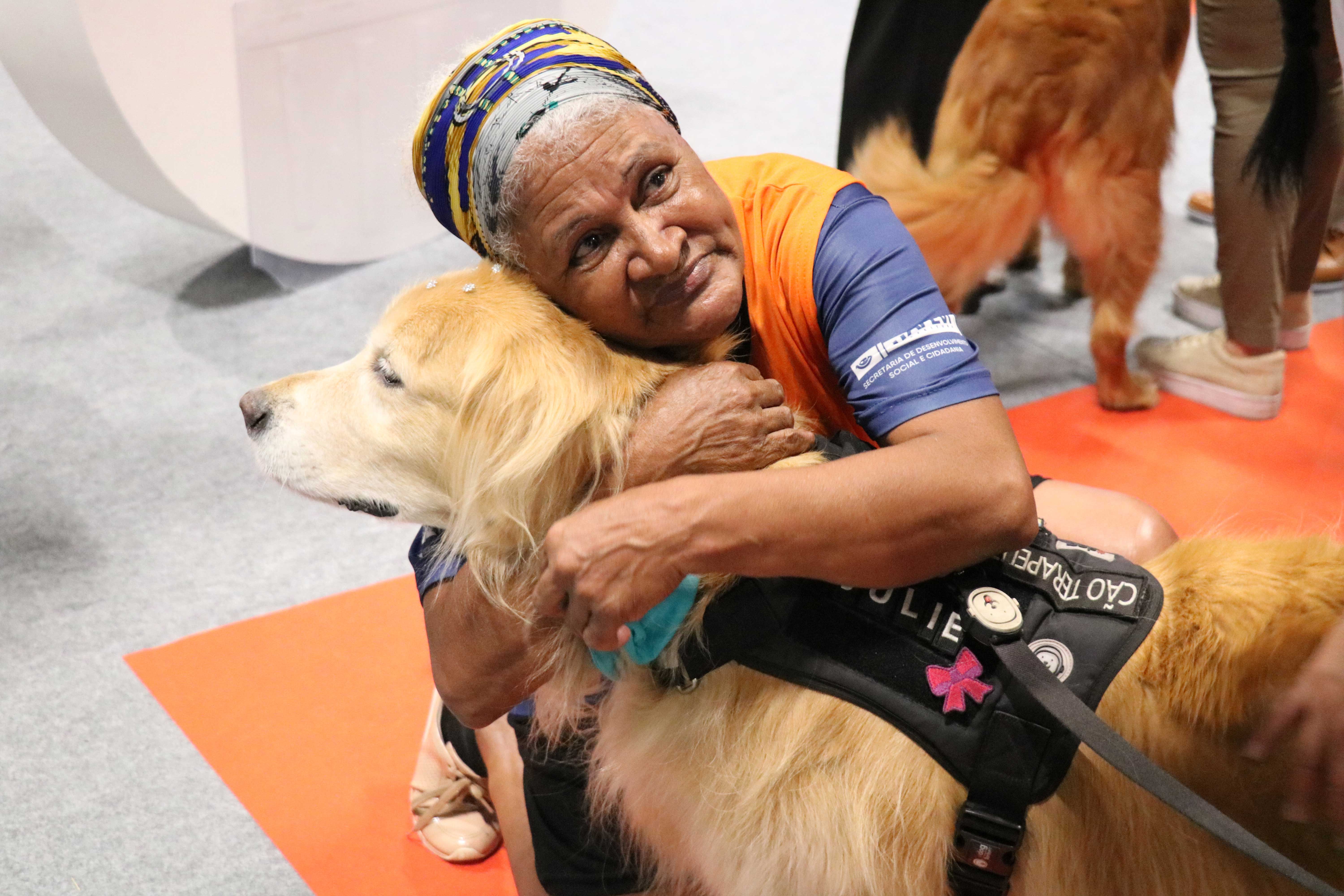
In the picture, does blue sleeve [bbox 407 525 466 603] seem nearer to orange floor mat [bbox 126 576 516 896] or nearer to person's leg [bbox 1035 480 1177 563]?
orange floor mat [bbox 126 576 516 896]

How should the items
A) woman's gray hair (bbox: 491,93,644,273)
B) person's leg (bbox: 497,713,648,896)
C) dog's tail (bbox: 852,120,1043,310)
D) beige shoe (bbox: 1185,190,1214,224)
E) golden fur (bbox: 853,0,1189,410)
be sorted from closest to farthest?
woman's gray hair (bbox: 491,93,644,273), person's leg (bbox: 497,713,648,896), golden fur (bbox: 853,0,1189,410), dog's tail (bbox: 852,120,1043,310), beige shoe (bbox: 1185,190,1214,224)

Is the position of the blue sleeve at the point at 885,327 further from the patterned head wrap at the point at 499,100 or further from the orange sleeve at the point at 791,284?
the patterned head wrap at the point at 499,100

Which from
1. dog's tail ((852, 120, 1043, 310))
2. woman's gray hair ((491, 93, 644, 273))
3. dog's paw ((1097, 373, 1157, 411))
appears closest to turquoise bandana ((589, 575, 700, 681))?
woman's gray hair ((491, 93, 644, 273))

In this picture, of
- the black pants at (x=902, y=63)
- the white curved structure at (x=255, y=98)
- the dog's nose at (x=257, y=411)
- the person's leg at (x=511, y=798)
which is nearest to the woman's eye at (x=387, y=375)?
the dog's nose at (x=257, y=411)

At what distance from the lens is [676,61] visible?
4.54m

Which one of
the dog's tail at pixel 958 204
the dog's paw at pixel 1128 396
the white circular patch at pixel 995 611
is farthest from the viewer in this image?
the dog's paw at pixel 1128 396

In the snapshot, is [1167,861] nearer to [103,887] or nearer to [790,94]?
[103,887]

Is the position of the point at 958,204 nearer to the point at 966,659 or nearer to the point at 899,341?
the point at 899,341

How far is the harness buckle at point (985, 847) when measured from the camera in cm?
101

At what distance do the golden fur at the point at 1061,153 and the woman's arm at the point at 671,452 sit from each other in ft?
4.97

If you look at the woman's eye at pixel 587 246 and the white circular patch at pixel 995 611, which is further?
the woman's eye at pixel 587 246

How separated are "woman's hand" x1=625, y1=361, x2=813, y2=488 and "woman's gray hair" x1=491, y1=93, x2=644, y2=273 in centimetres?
26

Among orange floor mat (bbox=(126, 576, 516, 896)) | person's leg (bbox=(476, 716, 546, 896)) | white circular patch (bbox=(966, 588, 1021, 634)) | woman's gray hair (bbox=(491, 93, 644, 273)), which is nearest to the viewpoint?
white circular patch (bbox=(966, 588, 1021, 634))

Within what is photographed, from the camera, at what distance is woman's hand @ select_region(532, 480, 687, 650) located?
0.94 m
